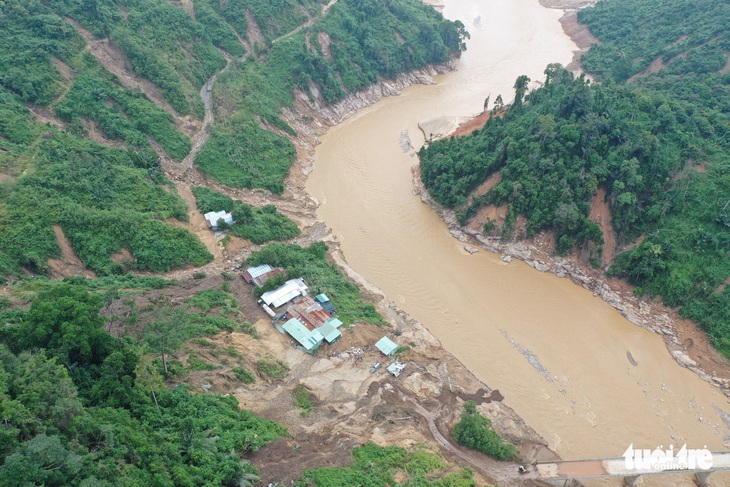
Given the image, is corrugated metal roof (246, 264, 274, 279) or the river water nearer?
the river water

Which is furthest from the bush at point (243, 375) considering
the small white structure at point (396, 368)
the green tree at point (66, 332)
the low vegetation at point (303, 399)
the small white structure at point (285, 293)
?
the small white structure at point (396, 368)

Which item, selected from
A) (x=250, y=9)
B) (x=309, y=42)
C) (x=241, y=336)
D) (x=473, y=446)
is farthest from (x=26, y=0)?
(x=473, y=446)

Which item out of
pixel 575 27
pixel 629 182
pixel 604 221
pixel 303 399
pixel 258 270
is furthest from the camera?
pixel 575 27

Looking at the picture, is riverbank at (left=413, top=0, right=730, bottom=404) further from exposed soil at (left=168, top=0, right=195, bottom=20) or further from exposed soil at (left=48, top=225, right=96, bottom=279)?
exposed soil at (left=168, top=0, right=195, bottom=20)

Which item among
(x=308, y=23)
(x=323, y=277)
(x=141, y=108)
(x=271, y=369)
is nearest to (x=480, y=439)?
(x=271, y=369)

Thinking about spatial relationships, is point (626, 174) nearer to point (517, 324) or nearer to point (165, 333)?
point (517, 324)

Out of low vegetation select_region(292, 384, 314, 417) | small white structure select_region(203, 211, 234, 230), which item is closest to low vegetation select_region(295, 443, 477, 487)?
low vegetation select_region(292, 384, 314, 417)
